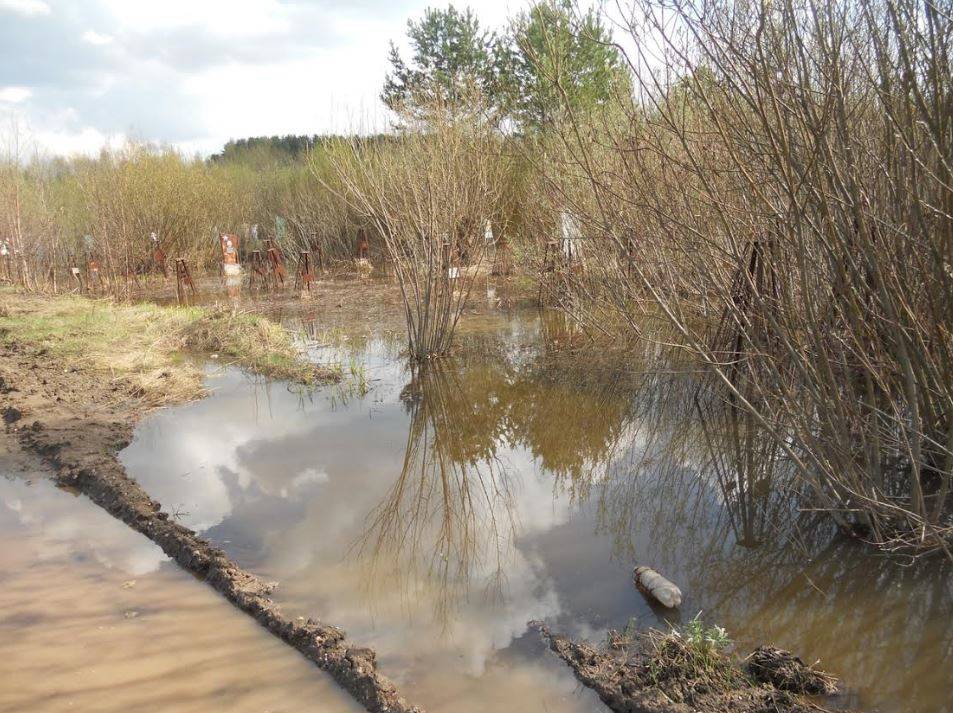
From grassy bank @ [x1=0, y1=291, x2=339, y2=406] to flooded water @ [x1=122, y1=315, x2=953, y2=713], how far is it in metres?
0.75

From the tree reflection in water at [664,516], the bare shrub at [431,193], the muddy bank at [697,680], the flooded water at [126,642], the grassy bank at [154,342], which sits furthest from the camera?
the grassy bank at [154,342]

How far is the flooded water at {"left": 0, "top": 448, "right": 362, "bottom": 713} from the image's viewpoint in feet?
9.12

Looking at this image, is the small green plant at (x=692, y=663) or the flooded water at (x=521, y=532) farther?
the flooded water at (x=521, y=532)

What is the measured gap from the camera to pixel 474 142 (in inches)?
283

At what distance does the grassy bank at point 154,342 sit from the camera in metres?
7.37

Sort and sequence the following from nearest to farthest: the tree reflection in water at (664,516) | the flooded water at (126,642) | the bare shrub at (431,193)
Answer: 1. the flooded water at (126,642)
2. the tree reflection in water at (664,516)
3. the bare shrub at (431,193)

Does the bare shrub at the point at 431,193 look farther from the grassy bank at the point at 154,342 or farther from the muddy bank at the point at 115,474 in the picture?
the muddy bank at the point at 115,474

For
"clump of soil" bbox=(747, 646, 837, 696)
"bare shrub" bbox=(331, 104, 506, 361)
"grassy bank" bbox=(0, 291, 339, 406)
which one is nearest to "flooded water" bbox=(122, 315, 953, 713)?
"clump of soil" bbox=(747, 646, 837, 696)


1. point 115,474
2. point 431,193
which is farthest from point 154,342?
point 115,474

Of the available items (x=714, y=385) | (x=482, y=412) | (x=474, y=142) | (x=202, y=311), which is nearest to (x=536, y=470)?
(x=482, y=412)

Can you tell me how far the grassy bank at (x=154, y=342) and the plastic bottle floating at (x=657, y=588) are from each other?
4.59m

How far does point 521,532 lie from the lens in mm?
4117

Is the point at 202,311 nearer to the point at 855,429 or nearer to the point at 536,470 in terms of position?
the point at 536,470

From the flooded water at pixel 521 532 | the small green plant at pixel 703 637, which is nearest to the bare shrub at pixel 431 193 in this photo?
the flooded water at pixel 521 532
